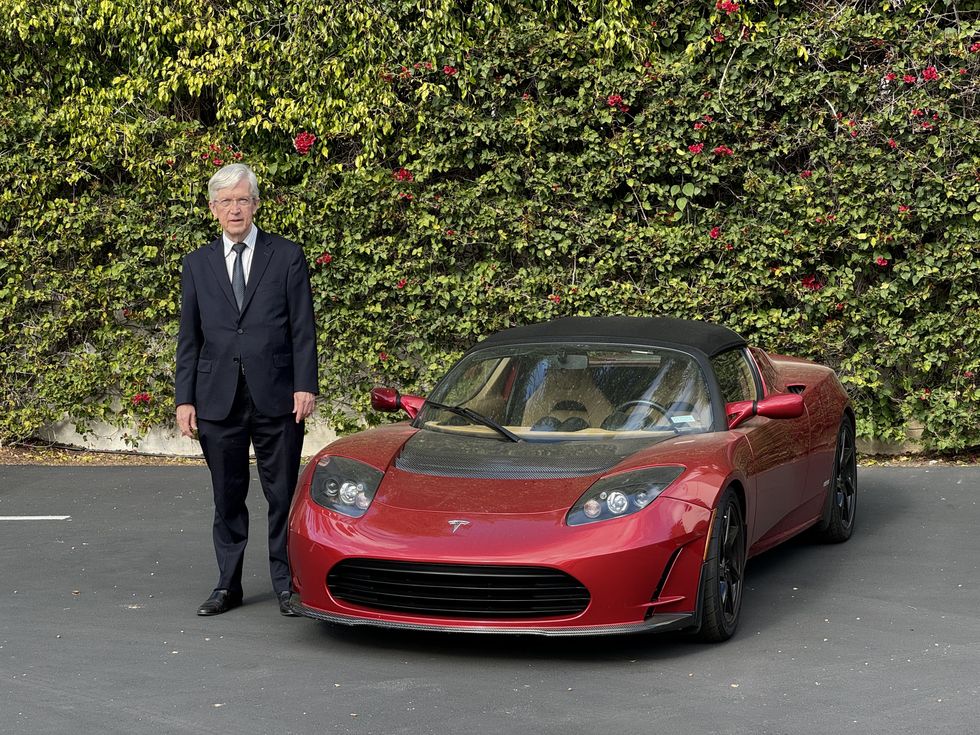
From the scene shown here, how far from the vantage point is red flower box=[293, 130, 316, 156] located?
1174 cm

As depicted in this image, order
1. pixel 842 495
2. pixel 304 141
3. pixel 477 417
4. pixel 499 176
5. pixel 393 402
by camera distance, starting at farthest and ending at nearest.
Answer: pixel 304 141, pixel 499 176, pixel 842 495, pixel 393 402, pixel 477 417

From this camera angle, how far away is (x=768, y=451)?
23.1 feet

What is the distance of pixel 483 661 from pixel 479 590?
1.11ft

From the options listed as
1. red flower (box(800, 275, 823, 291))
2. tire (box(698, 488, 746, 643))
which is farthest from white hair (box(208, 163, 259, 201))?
red flower (box(800, 275, 823, 291))

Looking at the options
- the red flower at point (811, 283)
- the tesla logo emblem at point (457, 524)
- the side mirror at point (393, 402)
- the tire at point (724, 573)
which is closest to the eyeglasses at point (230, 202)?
the side mirror at point (393, 402)

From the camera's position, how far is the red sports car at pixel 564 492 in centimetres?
577

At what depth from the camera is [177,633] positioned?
6.51 meters

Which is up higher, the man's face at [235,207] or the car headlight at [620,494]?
the man's face at [235,207]

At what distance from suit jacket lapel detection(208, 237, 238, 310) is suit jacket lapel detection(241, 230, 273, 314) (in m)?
0.02

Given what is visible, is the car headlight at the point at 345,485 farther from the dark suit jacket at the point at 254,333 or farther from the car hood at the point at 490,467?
the dark suit jacket at the point at 254,333

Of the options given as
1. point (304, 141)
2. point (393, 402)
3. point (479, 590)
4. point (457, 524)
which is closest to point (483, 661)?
point (479, 590)

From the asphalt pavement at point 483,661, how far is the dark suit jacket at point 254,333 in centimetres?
101

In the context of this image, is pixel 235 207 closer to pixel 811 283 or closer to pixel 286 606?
pixel 286 606

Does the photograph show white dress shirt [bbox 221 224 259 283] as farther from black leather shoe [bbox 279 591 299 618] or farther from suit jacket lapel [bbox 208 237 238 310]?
black leather shoe [bbox 279 591 299 618]
